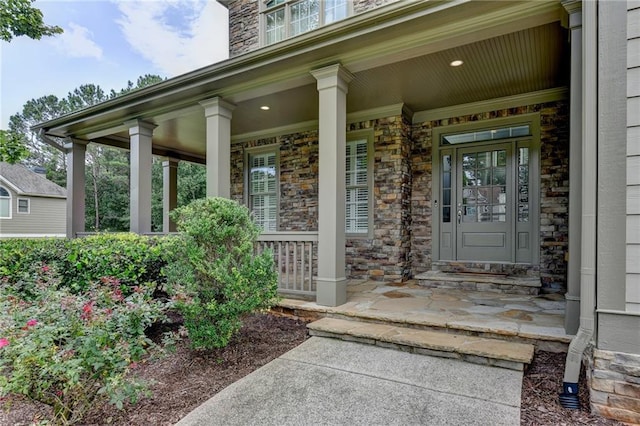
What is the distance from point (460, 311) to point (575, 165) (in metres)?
1.68

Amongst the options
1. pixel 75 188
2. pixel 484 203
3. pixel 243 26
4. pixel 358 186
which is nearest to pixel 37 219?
pixel 75 188

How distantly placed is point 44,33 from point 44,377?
6759mm

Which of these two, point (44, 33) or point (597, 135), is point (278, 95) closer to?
point (597, 135)

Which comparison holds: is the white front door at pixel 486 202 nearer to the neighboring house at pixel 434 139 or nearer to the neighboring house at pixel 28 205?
the neighboring house at pixel 434 139

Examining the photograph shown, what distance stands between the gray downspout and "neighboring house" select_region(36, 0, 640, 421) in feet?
0.03

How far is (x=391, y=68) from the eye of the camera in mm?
3961

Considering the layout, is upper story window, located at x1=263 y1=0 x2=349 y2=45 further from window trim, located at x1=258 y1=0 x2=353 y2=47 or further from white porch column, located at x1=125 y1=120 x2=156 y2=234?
white porch column, located at x1=125 y1=120 x2=156 y2=234

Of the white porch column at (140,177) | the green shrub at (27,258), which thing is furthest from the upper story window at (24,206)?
the green shrub at (27,258)

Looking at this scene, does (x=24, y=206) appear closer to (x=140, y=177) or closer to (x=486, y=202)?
(x=140, y=177)

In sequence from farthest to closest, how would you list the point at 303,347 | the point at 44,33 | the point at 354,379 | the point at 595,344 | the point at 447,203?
1. the point at 44,33
2. the point at 447,203
3. the point at 303,347
4. the point at 354,379
5. the point at 595,344

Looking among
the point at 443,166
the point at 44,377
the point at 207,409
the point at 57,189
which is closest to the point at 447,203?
the point at 443,166

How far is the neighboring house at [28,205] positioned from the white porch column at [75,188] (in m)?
10.2

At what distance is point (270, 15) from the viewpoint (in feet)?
20.5

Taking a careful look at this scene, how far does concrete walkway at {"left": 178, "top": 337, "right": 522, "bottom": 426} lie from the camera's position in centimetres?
196
